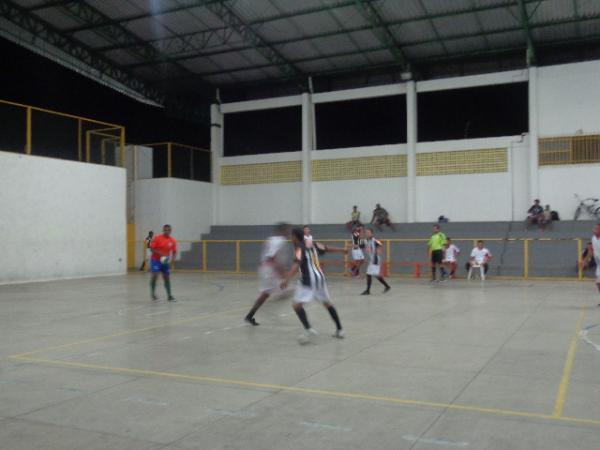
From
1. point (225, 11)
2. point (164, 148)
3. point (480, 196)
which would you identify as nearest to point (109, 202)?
point (164, 148)

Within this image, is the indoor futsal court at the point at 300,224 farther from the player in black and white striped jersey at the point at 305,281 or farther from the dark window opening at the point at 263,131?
the dark window opening at the point at 263,131

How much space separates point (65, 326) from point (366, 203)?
21.3 meters

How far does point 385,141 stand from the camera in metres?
30.0

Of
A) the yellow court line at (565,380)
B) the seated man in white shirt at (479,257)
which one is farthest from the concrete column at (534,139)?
the yellow court line at (565,380)

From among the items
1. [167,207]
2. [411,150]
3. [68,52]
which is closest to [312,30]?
[411,150]

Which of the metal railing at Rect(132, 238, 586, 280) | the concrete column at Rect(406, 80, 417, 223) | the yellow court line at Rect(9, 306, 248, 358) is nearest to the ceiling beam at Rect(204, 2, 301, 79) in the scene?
the concrete column at Rect(406, 80, 417, 223)

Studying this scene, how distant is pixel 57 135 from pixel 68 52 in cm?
740

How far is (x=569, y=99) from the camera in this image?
25.8m

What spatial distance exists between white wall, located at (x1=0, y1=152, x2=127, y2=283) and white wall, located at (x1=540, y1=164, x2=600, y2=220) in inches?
710

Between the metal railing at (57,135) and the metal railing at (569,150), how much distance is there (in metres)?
18.0

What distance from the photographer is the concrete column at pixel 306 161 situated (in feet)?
101

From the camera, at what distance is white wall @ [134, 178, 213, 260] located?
2892 cm

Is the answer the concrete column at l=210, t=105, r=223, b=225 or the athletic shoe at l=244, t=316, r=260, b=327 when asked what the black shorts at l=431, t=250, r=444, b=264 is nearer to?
the athletic shoe at l=244, t=316, r=260, b=327

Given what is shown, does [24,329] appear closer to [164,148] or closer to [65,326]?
[65,326]
